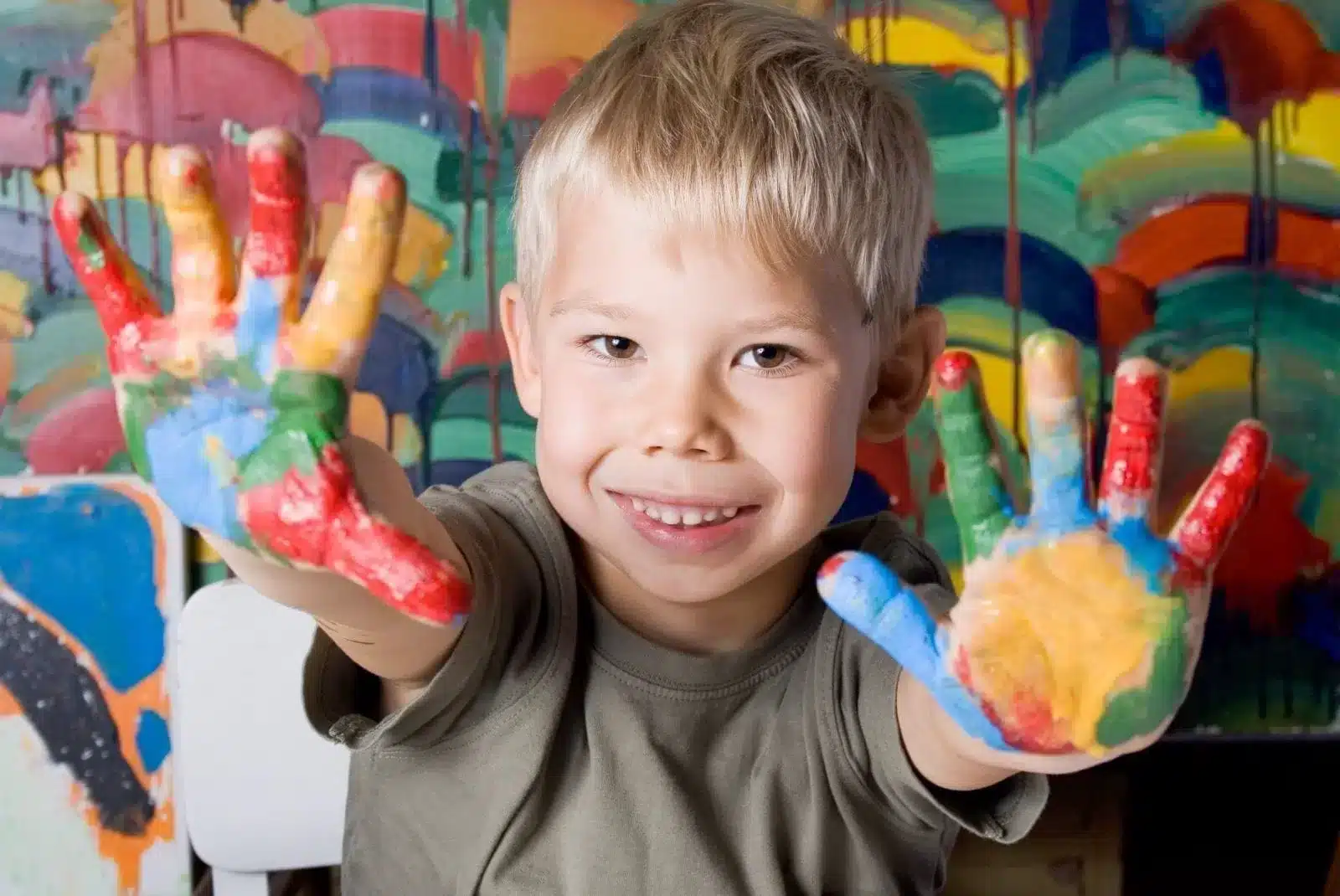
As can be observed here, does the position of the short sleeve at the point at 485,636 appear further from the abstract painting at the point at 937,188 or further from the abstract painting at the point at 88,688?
the abstract painting at the point at 88,688

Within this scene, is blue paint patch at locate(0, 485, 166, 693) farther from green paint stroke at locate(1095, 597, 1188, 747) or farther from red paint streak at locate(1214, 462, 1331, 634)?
red paint streak at locate(1214, 462, 1331, 634)

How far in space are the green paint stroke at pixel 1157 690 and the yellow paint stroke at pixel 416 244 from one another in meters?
1.10

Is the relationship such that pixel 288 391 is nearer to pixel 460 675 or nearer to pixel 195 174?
pixel 195 174

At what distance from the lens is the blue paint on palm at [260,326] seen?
0.61 meters

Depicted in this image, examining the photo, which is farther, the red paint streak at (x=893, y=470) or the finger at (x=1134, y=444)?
the red paint streak at (x=893, y=470)

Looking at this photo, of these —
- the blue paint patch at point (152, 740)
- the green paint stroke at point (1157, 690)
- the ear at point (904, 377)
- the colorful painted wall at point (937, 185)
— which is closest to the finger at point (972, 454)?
the green paint stroke at point (1157, 690)

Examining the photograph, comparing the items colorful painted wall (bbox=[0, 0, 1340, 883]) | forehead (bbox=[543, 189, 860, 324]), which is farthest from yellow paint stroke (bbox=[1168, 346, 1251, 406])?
forehead (bbox=[543, 189, 860, 324])

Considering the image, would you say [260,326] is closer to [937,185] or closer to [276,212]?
[276,212]

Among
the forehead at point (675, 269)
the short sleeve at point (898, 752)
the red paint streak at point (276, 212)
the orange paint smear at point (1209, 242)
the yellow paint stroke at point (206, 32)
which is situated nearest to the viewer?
the red paint streak at point (276, 212)

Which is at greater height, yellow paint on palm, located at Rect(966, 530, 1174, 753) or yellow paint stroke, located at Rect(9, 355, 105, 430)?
yellow paint on palm, located at Rect(966, 530, 1174, 753)

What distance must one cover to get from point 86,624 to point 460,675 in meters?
0.97

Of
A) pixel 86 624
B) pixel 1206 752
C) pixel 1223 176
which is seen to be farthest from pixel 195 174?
pixel 1206 752

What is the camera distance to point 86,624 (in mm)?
1542

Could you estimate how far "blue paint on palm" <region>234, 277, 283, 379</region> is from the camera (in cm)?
61
